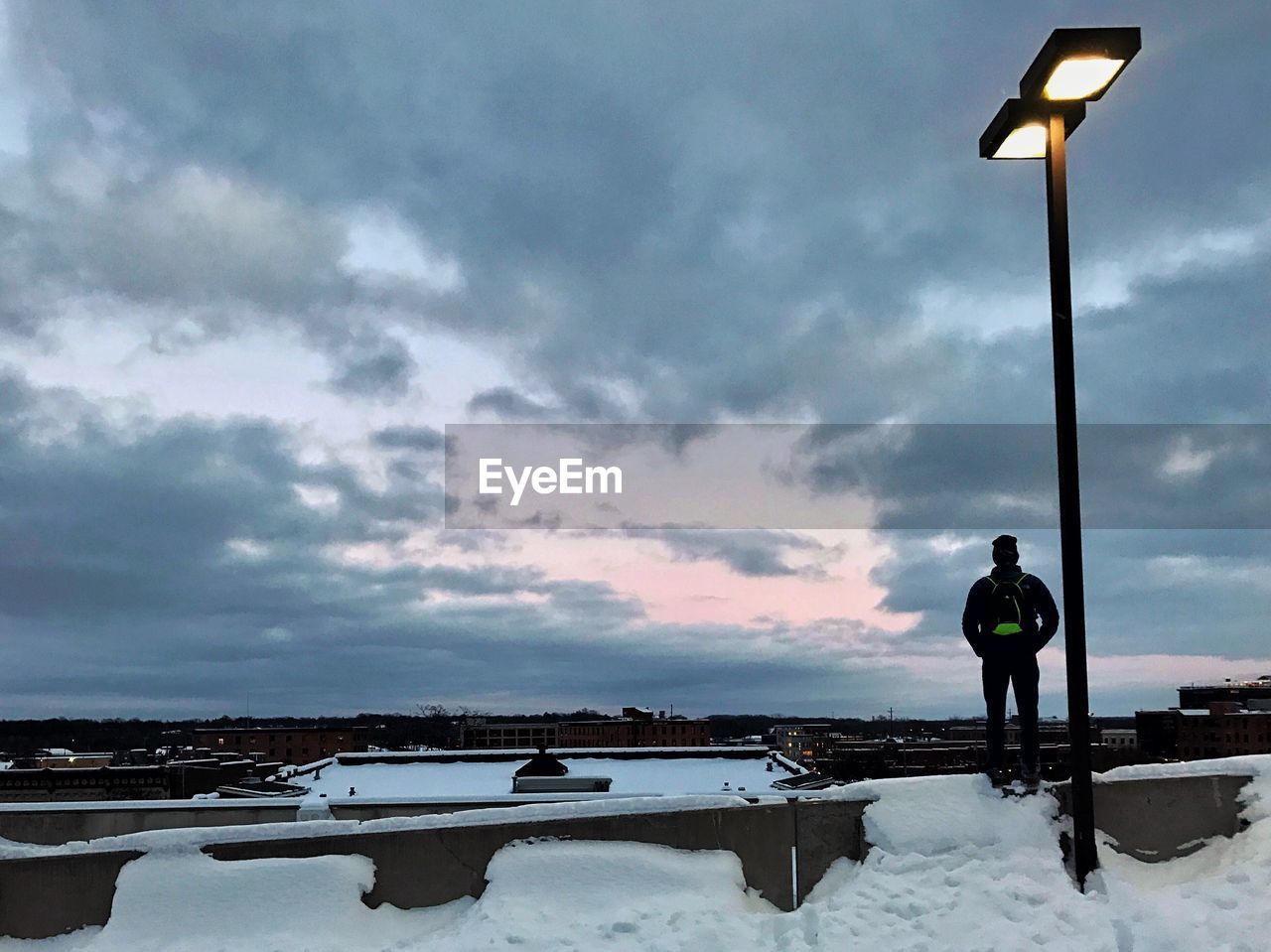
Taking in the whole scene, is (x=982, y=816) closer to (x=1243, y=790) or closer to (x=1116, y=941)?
(x=1116, y=941)

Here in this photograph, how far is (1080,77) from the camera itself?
259 inches

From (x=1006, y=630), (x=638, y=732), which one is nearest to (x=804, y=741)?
(x=638, y=732)

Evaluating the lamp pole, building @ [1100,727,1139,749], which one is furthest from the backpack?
building @ [1100,727,1139,749]

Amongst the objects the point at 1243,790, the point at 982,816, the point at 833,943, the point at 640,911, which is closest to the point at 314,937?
the point at 640,911

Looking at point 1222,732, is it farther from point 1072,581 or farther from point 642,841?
point 642,841

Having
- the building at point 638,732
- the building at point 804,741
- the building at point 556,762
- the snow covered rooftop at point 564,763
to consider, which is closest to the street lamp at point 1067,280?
the building at point 556,762

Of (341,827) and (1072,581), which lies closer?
(1072,581)

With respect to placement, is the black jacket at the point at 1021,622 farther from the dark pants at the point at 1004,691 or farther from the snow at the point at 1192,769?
the snow at the point at 1192,769

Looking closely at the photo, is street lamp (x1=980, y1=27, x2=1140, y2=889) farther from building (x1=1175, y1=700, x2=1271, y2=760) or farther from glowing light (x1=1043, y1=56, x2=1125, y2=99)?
building (x1=1175, y1=700, x2=1271, y2=760)

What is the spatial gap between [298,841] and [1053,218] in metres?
7.08

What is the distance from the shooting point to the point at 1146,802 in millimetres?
7332

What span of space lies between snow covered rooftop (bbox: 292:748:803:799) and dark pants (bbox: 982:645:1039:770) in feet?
48.1

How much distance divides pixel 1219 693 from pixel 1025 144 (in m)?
146

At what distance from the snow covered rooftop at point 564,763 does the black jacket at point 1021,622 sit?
14.8m
